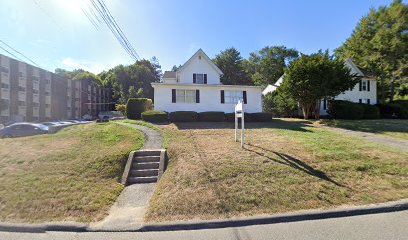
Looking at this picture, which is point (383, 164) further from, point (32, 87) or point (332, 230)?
point (32, 87)

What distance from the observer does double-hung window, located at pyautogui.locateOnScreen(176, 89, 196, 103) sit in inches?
803

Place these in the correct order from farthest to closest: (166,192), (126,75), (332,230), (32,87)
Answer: (126,75), (32,87), (166,192), (332,230)

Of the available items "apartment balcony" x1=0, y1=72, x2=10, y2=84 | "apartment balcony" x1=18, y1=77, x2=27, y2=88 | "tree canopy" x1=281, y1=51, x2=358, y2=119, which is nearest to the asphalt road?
"tree canopy" x1=281, y1=51, x2=358, y2=119

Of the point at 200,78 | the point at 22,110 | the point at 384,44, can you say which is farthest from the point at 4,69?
the point at 384,44

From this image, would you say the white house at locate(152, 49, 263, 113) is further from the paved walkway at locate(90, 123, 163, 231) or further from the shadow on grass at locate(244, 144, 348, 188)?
the paved walkway at locate(90, 123, 163, 231)

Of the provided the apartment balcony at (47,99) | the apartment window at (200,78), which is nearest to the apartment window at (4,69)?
the apartment balcony at (47,99)

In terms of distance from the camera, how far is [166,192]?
223 inches

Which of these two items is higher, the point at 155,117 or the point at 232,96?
the point at 232,96

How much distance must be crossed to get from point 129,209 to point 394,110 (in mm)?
32682

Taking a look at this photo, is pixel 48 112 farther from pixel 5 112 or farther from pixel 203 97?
pixel 203 97

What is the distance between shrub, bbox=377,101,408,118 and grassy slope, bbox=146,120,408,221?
23979mm

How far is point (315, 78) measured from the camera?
20031mm

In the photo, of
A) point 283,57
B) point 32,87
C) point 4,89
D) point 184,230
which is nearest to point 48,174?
point 184,230

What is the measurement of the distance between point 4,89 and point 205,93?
32.1 metres
